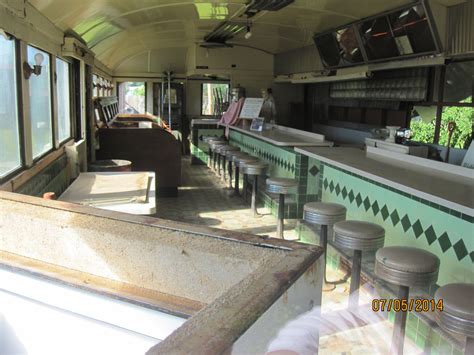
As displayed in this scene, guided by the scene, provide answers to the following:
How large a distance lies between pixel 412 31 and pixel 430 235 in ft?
12.3

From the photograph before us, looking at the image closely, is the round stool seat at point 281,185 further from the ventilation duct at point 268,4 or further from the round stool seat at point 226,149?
the round stool seat at point 226,149

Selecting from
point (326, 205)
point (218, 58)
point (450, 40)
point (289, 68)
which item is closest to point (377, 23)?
point (450, 40)

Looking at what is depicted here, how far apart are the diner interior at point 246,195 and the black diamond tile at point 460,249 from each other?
0.05 metres

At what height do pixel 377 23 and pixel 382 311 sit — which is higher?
pixel 377 23

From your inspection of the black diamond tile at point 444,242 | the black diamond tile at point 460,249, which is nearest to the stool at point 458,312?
the black diamond tile at point 460,249

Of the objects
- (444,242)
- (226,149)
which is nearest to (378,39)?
(226,149)

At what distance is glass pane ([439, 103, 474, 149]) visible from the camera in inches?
235

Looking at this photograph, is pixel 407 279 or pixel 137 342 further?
pixel 407 279

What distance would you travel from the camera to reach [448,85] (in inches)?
253

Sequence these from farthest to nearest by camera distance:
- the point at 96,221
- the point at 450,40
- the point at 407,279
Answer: the point at 450,40 → the point at 407,279 → the point at 96,221

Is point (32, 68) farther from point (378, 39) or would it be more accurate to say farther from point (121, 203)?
point (378, 39)

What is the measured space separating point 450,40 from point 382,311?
4049 mm

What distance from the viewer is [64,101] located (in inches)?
231

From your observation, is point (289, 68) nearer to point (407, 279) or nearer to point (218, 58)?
point (218, 58)
